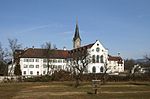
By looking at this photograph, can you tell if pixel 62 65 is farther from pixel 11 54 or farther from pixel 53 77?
pixel 53 77

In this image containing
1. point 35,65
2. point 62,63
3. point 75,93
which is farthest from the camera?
point 62,63

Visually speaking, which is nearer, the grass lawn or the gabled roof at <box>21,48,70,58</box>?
the grass lawn

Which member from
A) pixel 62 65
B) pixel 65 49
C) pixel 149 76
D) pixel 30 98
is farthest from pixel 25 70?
pixel 30 98

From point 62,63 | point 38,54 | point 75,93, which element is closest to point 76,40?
point 62,63

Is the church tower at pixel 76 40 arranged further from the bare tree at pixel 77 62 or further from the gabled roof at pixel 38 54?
the bare tree at pixel 77 62

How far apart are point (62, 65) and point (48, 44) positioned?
2053 centimetres

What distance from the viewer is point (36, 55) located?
116 m

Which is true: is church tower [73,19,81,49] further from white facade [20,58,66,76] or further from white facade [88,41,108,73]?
white facade [88,41,108,73]

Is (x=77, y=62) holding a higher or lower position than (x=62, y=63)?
lower

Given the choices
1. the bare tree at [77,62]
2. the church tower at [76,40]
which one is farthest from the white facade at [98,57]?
the bare tree at [77,62]

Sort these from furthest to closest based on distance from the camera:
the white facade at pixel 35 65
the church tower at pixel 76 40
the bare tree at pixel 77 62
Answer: the church tower at pixel 76 40 → the white facade at pixel 35 65 → the bare tree at pixel 77 62

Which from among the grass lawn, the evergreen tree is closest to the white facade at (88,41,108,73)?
the evergreen tree

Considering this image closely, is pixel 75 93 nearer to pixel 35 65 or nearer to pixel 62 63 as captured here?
pixel 35 65

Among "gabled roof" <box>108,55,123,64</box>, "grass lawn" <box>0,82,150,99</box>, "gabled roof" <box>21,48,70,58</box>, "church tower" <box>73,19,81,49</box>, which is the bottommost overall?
"grass lawn" <box>0,82,150,99</box>
